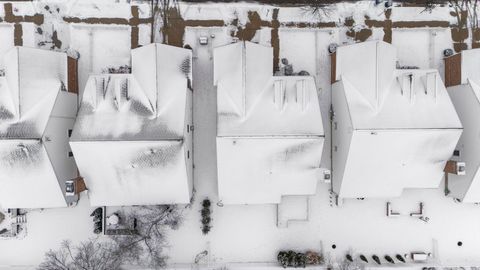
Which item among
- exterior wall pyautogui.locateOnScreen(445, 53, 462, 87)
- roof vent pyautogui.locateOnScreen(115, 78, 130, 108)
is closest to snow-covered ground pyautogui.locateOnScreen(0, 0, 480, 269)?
exterior wall pyautogui.locateOnScreen(445, 53, 462, 87)

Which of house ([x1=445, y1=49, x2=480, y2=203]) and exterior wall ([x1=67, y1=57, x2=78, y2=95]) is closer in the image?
house ([x1=445, y1=49, x2=480, y2=203])

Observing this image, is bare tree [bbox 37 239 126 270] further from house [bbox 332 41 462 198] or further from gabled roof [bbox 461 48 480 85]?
gabled roof [bbox 461 48 480 85]

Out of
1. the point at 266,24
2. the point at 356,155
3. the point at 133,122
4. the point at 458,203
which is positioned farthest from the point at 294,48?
the point at 458,203

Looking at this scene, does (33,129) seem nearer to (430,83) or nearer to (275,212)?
(275,212)

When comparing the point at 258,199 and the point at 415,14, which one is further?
the point at 415,14

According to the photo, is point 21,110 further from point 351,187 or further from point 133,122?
point 351,187
